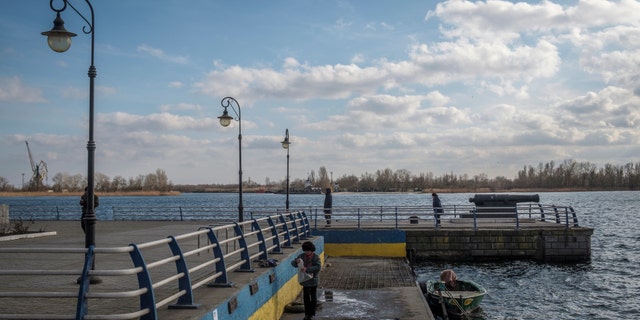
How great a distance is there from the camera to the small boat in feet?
50.7

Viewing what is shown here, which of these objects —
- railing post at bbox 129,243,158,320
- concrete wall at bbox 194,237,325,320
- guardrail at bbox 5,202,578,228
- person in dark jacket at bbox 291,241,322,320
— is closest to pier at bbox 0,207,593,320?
concrete wall at bbox 194,237,325,320

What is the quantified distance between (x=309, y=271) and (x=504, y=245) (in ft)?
55.3

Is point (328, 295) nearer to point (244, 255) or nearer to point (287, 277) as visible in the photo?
point (287, 277)

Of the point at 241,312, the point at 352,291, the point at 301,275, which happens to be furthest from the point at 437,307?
the point at 241,312

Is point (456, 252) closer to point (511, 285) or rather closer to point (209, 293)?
point (511, 285)

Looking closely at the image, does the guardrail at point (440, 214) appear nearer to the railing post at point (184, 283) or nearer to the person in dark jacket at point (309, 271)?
the person in dark jacket at point (309, 271)

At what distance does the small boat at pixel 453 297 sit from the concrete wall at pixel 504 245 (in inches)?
357

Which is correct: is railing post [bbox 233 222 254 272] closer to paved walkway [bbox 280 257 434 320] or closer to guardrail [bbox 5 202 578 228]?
paved walkway [bbox 280 257 434 320]

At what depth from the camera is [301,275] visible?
11.4 meters

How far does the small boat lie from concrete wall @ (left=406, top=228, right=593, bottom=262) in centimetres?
907

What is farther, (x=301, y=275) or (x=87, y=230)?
(x=301, y=275)

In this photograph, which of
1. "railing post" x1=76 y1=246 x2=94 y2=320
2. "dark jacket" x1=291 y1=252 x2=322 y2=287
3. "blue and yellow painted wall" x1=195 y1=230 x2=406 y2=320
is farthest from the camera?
"dark jacket" x1=291 y1=252 x2=322 y2=287

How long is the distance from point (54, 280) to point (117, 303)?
3.33 metres

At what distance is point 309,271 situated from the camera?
1137 centimetres
